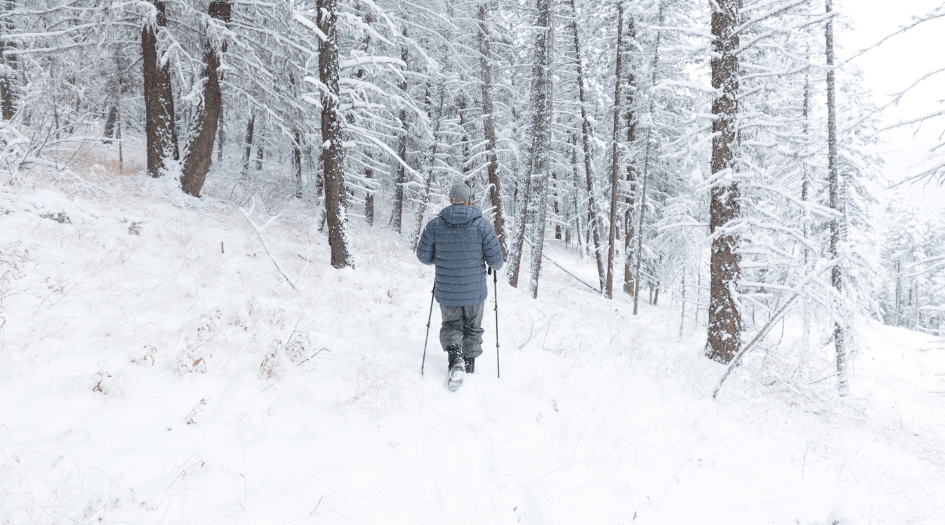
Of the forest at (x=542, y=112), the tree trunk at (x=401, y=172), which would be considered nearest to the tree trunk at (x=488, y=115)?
the forest at (x=542, y=112)

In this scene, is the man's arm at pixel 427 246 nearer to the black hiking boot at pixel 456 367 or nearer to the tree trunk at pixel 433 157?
the black hiking boot at pixel 456 367

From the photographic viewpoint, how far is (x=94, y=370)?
11.9ft

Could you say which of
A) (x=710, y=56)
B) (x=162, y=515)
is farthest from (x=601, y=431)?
(x=710, y=56)

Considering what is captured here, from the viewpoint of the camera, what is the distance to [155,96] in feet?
34.0

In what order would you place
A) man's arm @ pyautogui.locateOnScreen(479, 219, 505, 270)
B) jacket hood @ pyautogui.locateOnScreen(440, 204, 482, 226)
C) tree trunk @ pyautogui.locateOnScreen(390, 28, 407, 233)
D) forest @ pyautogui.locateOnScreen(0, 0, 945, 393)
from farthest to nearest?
1. tree trunk @ pyautogui.locateOnScreen(390, 28, 407, 233)
2. forest @ pyautogui.locateOnScreen(0, 0, 945, 393)
3. man's arm @ pyautogui.locateOnScreen(479, 219, 505, 270)
4. jacket hood @ pyautogui.locateOnScreen(440, 204, 482, 226)

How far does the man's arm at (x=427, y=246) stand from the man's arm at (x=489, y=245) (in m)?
0.67

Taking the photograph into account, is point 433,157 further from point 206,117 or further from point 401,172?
point 206,117

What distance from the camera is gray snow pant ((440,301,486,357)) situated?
5.22m

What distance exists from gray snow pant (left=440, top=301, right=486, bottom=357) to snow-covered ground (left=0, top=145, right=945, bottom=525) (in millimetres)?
435

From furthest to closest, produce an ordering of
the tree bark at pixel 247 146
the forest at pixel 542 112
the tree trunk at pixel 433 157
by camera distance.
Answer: the tree bark at pixel 247 146 < the tree trunk at pixel 433 157 < the forest at pixel 542 112

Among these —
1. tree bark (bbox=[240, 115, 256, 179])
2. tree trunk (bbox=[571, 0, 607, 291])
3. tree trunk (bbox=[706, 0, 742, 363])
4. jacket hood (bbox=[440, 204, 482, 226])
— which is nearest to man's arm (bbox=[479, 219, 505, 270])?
jacket hood (bbox=[440, 204, 482, 226])

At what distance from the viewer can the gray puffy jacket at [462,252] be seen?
16.8 ft

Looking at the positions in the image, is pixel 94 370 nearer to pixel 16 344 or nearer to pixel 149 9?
pixel 16 344

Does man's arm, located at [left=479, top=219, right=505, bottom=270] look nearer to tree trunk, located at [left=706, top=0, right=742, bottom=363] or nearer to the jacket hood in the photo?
the jacket hood
